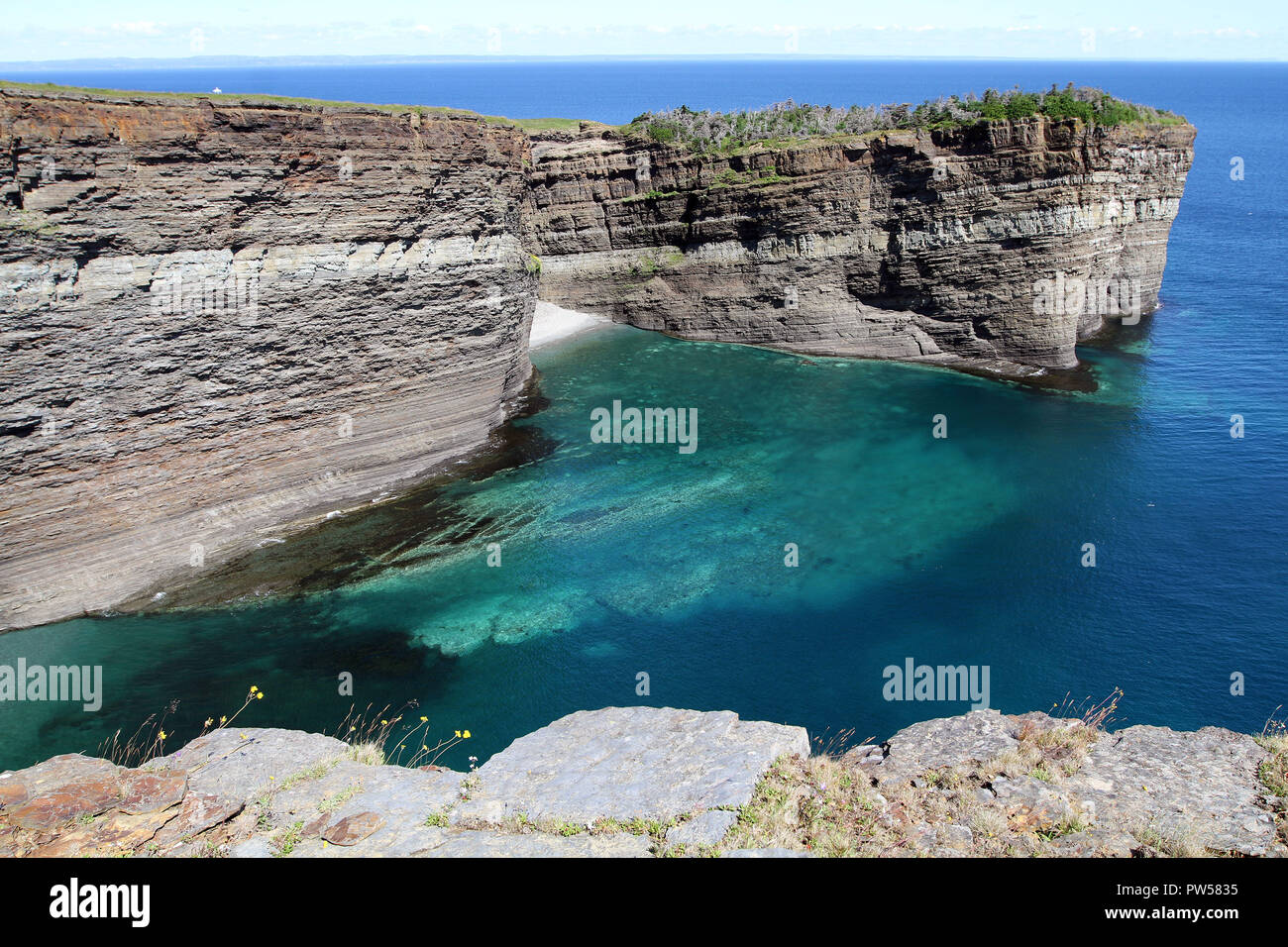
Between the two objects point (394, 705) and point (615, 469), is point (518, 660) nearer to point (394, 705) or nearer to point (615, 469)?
point (394, 705)

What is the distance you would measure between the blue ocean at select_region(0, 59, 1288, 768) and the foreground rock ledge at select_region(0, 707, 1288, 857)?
21.6 feet

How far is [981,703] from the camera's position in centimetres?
2048

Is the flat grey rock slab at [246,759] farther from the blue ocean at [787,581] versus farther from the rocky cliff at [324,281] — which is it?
the rocky cliff at [324,281]

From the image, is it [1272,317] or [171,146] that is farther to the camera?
[1272,317]

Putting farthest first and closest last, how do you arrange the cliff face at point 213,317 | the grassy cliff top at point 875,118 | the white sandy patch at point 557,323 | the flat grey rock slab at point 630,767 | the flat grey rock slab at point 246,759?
the white sandy patch at point 557,323 < the grassy cliff top at point 875,118 < the cliff face at point 213,317 < the flat grey rock slab at point 246,759 < the flat grey rock slab at point 630,767

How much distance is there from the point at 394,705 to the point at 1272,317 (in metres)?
55.5

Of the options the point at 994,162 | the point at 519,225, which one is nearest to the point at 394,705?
the point at 519,225

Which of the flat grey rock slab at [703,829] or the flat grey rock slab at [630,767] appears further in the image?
the flat grey rock slab at [630,767]

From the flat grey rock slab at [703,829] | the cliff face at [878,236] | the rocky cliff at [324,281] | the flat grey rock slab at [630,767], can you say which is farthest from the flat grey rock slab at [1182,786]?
the cliff face at [878,236]

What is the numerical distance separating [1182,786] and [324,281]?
26710 mm

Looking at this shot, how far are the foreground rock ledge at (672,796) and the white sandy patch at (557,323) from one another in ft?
123

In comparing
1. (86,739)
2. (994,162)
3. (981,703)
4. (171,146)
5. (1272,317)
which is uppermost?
(994,162)

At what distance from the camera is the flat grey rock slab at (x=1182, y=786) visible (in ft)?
35.3
